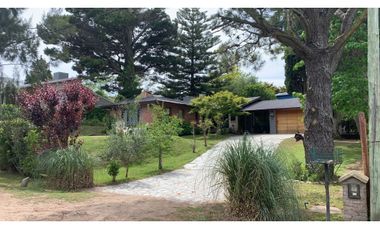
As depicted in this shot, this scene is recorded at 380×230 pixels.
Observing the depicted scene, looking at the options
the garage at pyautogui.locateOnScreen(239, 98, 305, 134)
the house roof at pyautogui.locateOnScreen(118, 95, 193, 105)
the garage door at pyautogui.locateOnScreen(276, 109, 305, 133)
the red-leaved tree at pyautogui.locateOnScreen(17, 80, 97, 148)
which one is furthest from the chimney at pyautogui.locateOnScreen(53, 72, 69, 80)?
the red-leaved tree at pyautogui.locateOnScreen(17, 80, 97, 148)

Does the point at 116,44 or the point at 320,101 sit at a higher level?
the point at 116,44

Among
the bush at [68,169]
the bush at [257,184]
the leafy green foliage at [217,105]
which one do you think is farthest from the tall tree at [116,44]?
the bush at [257,184]

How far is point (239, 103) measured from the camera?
27766 millimetres

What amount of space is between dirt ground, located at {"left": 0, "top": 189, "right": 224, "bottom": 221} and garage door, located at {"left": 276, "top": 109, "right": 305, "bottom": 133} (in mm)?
21942

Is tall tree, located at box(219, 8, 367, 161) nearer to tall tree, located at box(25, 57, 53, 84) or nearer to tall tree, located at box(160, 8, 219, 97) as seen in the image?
tall tree, located at box(25, 57, 53, 84)

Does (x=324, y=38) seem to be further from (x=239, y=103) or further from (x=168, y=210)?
(x=239, y=103)

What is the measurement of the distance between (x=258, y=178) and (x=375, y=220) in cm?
162

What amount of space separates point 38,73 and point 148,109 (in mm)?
7155

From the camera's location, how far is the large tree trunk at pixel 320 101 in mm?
10469

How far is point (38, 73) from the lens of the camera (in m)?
23.5

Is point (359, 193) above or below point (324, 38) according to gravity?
below

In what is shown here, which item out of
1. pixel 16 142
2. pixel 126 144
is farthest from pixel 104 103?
pixel 126 144

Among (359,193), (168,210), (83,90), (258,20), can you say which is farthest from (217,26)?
Result: (359,193)

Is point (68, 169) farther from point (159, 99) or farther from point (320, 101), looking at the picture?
point (159, 99)
